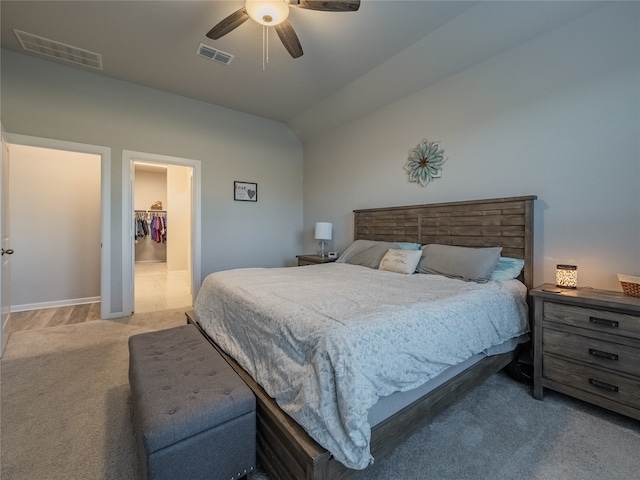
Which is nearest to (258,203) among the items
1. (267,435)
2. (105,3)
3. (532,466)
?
(105,3)

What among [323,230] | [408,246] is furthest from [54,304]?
[408,246]

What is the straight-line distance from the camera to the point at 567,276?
81.0 inches

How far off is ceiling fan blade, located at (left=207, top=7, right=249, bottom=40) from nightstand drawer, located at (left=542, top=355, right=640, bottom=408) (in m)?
3.30

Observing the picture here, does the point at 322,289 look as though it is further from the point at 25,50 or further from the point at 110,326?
the point at 25,50

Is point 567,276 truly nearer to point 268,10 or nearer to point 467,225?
point 467,225

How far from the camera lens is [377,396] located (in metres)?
1.13

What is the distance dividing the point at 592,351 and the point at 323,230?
320cm

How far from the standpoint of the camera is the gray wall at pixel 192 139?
3.16 meters

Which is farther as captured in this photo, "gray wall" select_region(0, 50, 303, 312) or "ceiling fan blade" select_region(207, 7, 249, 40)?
"gray wall" select_region(0, 50, 303, 312)

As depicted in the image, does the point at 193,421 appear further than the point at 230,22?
No

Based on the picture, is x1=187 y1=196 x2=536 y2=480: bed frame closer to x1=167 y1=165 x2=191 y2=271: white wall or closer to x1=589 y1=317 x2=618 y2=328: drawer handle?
x1=589 y1=317 x2=618 y2=328: drawer handle

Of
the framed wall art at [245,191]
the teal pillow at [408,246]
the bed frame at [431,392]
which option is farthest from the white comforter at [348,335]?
the framed wall art at [245,191]

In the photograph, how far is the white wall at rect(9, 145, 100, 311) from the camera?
3893 millimetres

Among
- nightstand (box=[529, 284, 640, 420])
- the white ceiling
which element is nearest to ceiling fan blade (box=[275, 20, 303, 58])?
the white ceiling
